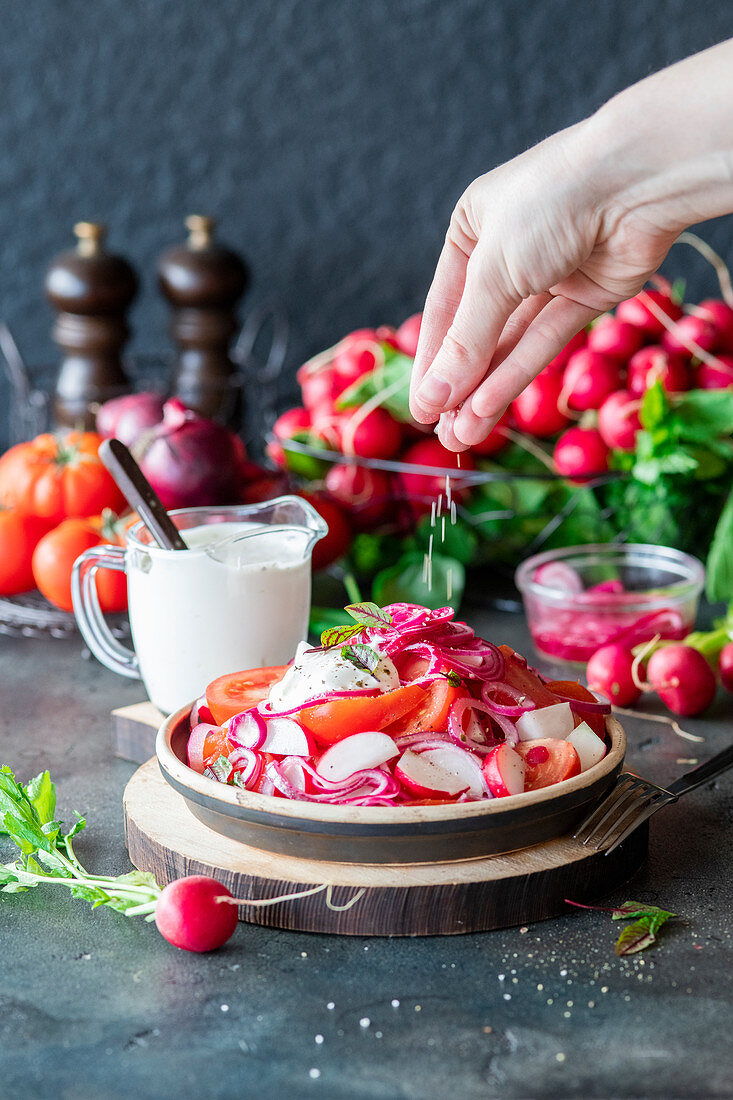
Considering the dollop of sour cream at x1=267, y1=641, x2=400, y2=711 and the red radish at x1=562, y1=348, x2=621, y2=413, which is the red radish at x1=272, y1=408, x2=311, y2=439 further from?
the dollop of sour cream at x1=267, y1=641, x2=400, y2=711

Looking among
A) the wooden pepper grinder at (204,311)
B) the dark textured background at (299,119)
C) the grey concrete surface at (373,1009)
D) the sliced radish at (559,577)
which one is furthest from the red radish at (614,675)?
the dark textured background at (299,119)

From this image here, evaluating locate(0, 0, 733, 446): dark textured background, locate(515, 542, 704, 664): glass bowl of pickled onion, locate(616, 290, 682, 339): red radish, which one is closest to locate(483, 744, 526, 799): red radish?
locate(515, 542, 704, 664): glass bowl of pickled onion

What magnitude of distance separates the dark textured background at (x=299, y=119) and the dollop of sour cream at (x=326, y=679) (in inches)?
68.5

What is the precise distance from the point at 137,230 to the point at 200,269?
1.58ft

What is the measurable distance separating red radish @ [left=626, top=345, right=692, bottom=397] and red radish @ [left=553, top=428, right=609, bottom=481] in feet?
0.33

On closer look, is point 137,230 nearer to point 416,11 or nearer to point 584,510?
point 416,11

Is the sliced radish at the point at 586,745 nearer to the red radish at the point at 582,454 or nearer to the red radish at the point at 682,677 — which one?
the red radish at the point at 682,677

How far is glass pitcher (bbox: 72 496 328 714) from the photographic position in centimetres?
117

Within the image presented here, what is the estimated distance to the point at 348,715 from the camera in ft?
2.87

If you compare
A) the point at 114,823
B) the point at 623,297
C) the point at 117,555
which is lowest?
the point at 114,823

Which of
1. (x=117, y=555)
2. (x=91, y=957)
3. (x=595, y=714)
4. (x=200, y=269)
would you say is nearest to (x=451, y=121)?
(x=200, y=269)

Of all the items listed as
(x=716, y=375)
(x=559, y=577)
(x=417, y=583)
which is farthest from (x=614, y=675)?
(x=716, y=375)

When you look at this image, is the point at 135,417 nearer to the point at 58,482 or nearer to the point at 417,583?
the point at 58,482

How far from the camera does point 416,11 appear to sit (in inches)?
93.8
